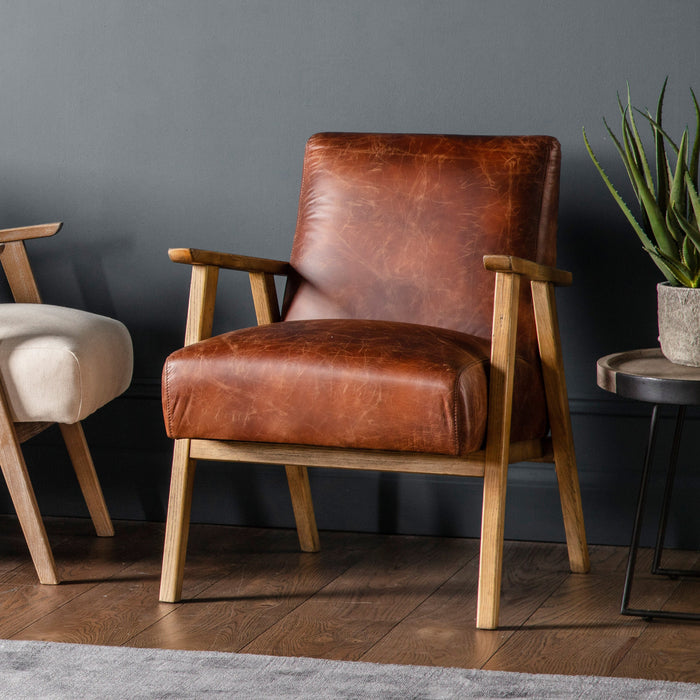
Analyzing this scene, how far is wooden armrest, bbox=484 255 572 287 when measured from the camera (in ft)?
5.53

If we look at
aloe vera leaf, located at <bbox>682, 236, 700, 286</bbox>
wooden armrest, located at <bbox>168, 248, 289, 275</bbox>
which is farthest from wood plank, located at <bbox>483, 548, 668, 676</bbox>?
wooden armrest, located at <bbox>168, 248, 289, 275</bbox>

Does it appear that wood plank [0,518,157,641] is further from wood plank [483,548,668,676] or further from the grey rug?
wood plank [483,548,668,676]

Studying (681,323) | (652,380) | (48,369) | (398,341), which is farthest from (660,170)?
(48,369)

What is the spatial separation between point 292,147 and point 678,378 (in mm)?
1084

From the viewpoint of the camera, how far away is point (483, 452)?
171 centimetres

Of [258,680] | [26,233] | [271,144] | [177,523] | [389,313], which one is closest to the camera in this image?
[258,680]

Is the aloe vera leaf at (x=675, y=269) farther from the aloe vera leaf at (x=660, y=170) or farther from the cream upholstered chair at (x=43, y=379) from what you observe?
the cream upholstered chair at (x=43, y=379)

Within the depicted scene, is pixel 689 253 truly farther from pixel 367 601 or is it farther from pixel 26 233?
pixel 26 233

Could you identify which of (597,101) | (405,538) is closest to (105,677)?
(405,538)

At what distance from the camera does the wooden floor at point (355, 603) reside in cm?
163

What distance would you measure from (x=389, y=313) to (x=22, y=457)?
2.37 feet

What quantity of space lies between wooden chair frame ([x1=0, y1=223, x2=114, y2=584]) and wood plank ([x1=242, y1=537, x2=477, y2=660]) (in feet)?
1.66

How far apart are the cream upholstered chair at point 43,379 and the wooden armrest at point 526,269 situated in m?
0.76

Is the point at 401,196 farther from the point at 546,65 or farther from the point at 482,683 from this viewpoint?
the point at 482,683
